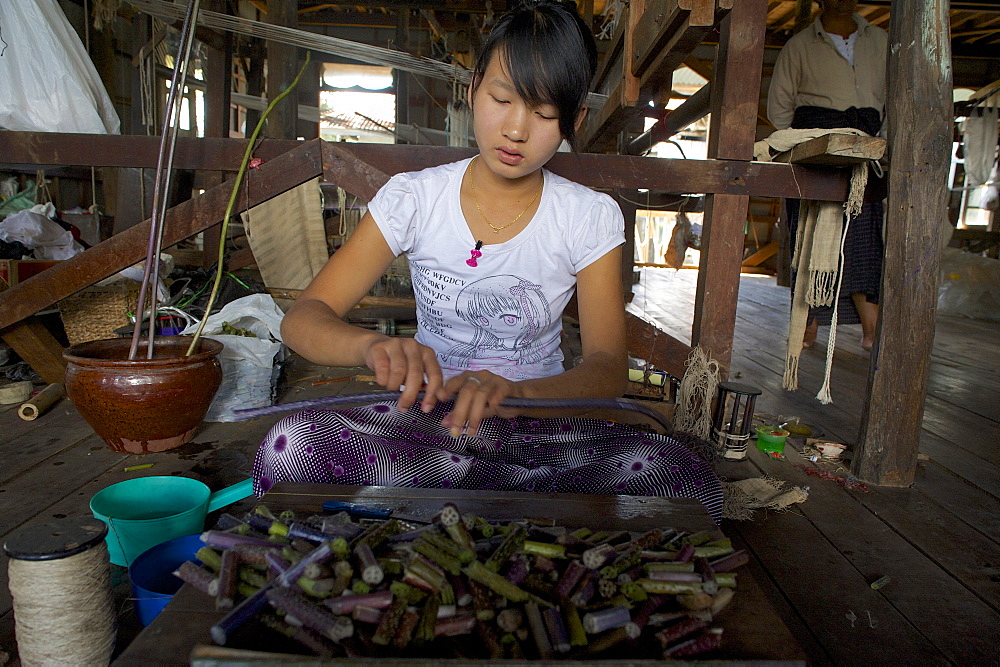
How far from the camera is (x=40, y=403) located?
2.69m

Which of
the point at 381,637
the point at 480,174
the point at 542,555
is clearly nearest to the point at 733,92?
the point at 480,174

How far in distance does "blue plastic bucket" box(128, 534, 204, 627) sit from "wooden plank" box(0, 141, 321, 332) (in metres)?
1.53

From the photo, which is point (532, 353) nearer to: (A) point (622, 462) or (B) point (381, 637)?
(A) point (622, 462)

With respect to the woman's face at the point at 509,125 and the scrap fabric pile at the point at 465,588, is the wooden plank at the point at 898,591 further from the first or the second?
the woman's face at the point at 509,125

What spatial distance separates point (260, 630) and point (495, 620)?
0.30 meters

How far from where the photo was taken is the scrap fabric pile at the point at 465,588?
80 centimetres

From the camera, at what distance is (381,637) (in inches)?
30.9

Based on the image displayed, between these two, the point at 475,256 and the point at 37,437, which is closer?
the point at 475,256

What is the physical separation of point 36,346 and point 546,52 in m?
2.87

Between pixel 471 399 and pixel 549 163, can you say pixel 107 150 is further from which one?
pixel 471 399

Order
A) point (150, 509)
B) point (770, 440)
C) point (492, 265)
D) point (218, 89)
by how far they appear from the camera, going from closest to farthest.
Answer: point (150, 509)
point (492, 265)
point (770, 440)
point (218, 89)

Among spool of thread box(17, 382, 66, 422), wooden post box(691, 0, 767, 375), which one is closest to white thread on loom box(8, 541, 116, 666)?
spool of thread box(17, 382, 66, 422)

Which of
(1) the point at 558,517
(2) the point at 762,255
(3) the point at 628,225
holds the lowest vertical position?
(1) the point at 558,517

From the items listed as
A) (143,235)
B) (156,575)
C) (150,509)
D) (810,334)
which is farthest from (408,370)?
(810,334)
